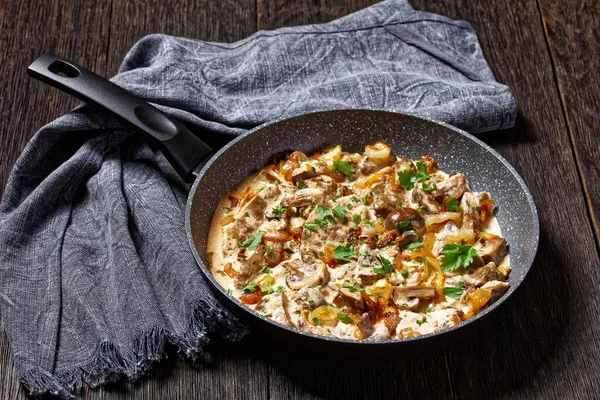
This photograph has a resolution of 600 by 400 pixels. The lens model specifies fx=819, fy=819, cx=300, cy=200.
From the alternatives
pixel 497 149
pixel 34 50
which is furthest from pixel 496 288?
pixel 34 50

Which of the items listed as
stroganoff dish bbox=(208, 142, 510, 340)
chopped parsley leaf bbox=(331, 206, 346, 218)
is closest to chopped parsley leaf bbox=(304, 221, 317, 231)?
stroganoff dish bbox=(208, 142, 510, 340)

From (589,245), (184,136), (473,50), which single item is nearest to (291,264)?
(184,136)

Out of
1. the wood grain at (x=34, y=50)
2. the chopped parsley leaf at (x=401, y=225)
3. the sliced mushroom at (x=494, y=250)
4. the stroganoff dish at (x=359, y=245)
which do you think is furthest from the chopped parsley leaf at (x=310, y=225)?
the wood grain at (x=34, y=50)

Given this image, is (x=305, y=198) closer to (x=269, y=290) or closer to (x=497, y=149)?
(x=269, y=290)

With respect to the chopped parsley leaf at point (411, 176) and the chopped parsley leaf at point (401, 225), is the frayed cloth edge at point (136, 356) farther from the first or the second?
the chopped parsley leaf at point (411, 176)

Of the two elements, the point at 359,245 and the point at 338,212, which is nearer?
the point at 359,245

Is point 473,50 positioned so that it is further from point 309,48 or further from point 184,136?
point 184,136
